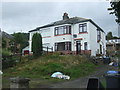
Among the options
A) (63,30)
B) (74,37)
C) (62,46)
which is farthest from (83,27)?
(62,46)

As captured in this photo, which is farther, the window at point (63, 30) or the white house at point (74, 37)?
the window at point (63, 30)

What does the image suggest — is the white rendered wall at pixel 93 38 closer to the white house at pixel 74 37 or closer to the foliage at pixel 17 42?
the white house at pixel 74 37

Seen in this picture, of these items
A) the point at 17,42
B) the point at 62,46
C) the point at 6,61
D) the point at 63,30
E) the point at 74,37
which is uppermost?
the point at 63,30

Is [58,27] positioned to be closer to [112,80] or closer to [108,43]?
[112,80]

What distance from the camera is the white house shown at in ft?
85.8

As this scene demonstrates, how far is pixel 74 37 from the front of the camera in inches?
1085

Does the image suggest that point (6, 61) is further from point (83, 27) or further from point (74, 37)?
point (83, 27)

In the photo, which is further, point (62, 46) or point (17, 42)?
point (17, 42)

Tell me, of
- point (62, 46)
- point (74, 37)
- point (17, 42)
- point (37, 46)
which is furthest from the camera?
point (17, 42)

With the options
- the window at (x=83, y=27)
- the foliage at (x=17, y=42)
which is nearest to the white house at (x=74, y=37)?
the window at (x=83, y=27)

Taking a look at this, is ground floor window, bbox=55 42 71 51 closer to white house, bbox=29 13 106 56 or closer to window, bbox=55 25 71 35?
white house, bbox=29 13 106 56

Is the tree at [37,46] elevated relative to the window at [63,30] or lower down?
lower down

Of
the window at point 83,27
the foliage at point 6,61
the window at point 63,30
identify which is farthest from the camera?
the window at point 63,30

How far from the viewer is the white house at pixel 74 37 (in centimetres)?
2614
